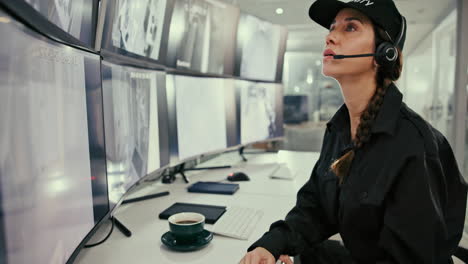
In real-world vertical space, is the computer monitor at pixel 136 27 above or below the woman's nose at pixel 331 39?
above

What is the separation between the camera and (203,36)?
1.95 meters

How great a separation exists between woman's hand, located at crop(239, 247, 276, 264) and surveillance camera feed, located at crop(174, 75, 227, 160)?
89cm

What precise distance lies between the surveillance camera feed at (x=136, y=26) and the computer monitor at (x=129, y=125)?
80mm

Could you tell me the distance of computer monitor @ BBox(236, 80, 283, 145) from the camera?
2322 millimetres

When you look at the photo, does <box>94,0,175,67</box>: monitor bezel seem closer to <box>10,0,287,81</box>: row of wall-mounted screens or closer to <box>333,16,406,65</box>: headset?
<box>10,0,287,81</box>: row of wall-mounted screens

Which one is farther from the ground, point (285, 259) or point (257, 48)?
point (257, 48)

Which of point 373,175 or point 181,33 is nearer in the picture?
point 373,175

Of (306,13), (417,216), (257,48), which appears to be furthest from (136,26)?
(306,13)

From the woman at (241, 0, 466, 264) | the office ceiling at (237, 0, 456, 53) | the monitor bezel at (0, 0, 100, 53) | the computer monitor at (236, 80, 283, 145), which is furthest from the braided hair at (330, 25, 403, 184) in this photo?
the office ceiling at (237, 0, 456, 53)

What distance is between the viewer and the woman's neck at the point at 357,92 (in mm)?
1060

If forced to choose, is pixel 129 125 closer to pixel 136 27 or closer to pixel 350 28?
pixel 136 27

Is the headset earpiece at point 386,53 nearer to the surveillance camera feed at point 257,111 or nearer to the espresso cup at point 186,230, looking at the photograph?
the espresso cup at point 186,230

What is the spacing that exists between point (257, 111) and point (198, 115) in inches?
28.2

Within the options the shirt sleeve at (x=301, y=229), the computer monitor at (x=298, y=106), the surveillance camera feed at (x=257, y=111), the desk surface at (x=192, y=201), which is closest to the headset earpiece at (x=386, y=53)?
the shirt sleeve at (x=301, y=229)
